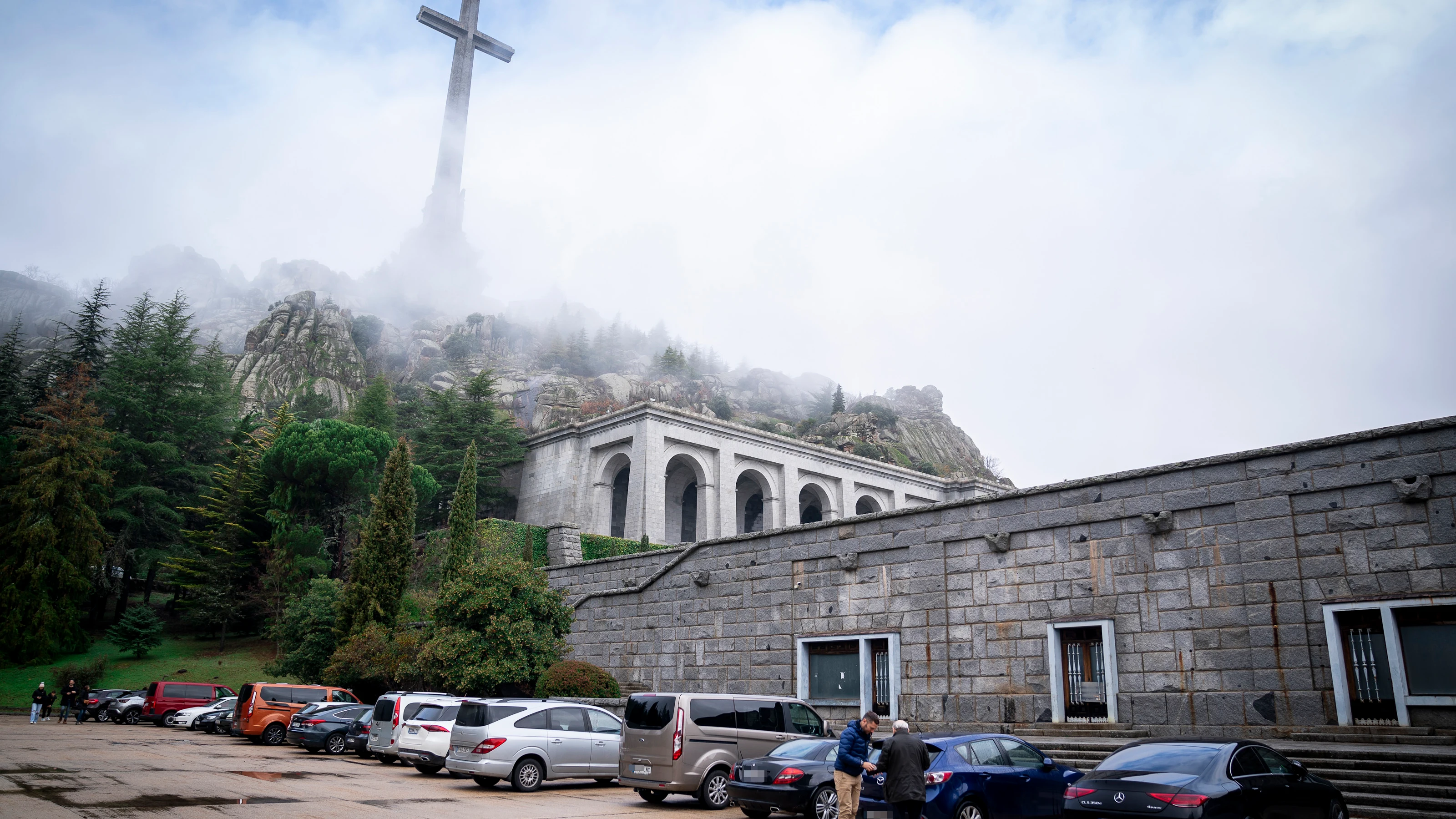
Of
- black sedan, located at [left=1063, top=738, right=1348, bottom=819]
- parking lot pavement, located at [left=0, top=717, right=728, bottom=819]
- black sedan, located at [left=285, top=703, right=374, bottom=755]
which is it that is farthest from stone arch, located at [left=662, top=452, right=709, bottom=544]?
black sedan, located at [left=1063, top=738, right=1348, bottom=819]

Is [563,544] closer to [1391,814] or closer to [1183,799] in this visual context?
[1391,814]

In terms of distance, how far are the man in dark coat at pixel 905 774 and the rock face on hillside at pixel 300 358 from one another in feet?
211

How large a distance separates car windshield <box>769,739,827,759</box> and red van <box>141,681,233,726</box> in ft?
79.7

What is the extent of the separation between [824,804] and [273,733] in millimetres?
17045

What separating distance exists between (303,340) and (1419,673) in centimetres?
7547

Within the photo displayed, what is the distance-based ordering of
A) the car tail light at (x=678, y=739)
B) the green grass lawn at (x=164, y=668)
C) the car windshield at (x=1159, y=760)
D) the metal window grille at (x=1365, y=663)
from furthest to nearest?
the green grass lawn at (x=164, y=668) < the car tail light at (x=678, y=739) < the metal window grille at (x=1365, y=663) < the car windshield at (x=1159, y=760)

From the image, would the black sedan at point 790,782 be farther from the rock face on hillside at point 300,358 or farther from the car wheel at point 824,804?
the rock face on hillside at point 300,358

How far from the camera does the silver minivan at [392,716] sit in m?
16.4

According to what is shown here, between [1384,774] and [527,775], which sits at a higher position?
[1384,774]

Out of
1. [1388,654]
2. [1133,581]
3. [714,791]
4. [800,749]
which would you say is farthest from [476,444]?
[1388,654]

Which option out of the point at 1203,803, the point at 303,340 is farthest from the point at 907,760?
the point at 303,340

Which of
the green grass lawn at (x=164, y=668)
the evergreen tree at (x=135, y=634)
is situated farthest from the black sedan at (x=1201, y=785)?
the evergreen tree at (x=135, y=634)

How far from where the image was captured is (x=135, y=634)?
35344mm

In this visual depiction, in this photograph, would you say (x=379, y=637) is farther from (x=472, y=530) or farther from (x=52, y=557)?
(x=52, y=557)
